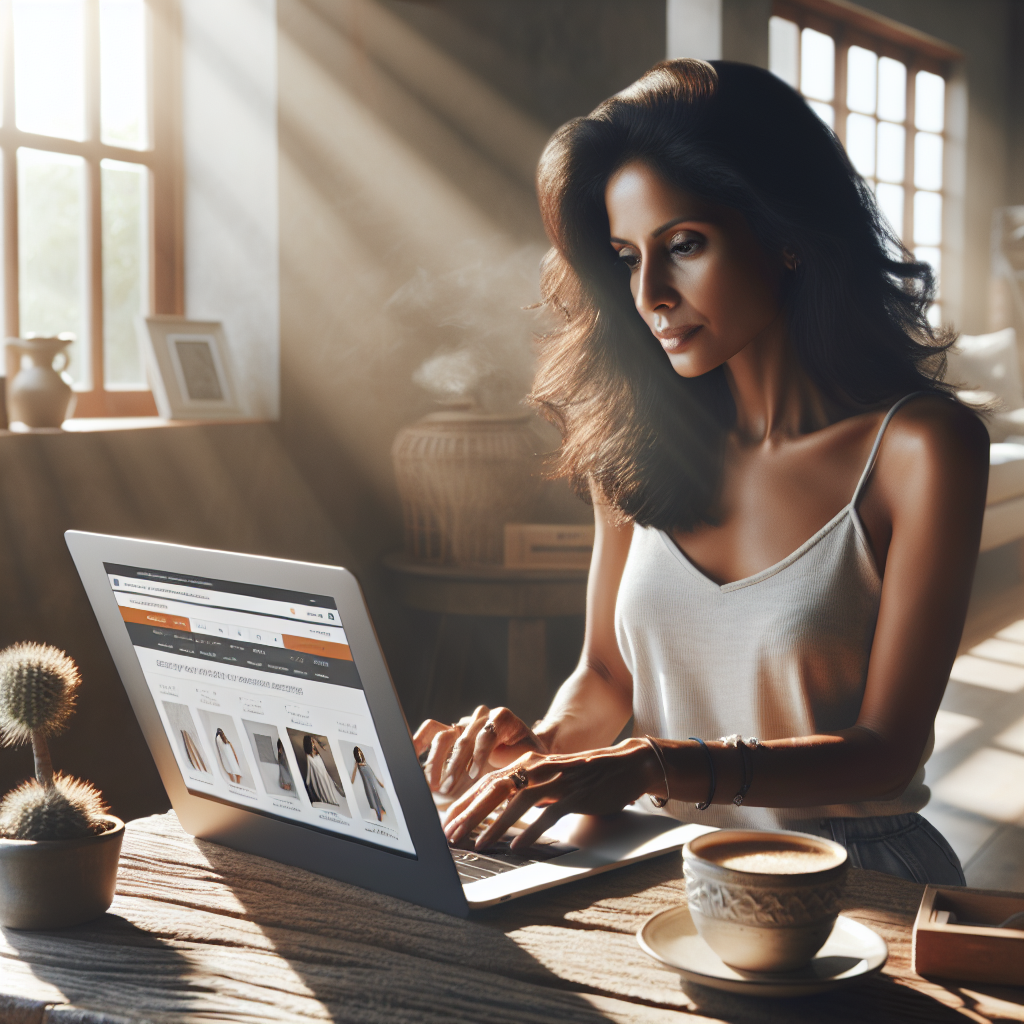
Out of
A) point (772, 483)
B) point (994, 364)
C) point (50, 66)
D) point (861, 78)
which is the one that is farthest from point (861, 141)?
point (772, 483)

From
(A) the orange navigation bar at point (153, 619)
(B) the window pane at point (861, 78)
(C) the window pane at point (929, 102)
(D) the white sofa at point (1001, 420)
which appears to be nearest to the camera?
(A) the orange navigation bar at point (153, 619)

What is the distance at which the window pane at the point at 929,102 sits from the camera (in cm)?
708

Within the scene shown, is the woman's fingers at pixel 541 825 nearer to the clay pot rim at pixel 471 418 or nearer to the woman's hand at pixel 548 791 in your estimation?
the woman's hand at pixel 548 791

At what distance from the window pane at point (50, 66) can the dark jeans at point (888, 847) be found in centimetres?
214

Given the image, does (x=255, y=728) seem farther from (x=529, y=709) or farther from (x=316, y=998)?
(x=529, y=709)

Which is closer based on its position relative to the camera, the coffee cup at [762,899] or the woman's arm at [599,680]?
the coffee cup at [762,899]

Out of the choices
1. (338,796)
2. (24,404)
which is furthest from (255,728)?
(24,404)

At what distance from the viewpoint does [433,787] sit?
1.12 metres

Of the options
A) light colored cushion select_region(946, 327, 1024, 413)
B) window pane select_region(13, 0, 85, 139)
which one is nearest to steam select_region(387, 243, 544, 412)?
window pane select_region(13, 0, 85, 139)

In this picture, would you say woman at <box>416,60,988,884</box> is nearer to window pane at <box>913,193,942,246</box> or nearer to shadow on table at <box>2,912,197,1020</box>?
shadow on table at <box>2,912,197,1020</box>

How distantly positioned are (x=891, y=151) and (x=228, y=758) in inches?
265

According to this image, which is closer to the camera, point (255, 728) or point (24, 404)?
point (255, 728)

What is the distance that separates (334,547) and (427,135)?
1.13 m

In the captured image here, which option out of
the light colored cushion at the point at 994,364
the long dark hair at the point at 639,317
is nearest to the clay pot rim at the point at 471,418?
the long dark hair at the point at 639,317
